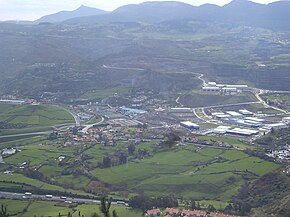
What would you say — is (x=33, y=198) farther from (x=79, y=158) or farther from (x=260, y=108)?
(x=260, y=108)

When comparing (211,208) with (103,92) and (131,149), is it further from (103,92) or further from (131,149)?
(103,92)

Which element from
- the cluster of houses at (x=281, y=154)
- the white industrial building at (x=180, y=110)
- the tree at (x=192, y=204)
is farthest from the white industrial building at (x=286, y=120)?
the tree at (x=192, y=204)

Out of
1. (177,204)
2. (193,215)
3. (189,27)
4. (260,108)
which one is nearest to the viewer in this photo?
(193,215)

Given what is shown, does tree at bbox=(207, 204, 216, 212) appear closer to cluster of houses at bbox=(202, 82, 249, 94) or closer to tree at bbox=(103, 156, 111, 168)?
tree at bbox=(103, 156, 111, 168)

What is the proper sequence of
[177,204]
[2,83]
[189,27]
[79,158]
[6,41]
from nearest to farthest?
[177,204]
[79,158]
[2,83]
[6,41]
[189,27]

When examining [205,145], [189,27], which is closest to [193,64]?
[205,145]

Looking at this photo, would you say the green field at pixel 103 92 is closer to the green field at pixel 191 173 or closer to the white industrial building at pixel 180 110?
the white industrial building at pixel 180 110

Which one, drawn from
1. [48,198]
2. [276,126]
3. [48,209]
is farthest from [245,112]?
[48,209]

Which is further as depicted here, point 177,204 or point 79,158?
point 79,158
